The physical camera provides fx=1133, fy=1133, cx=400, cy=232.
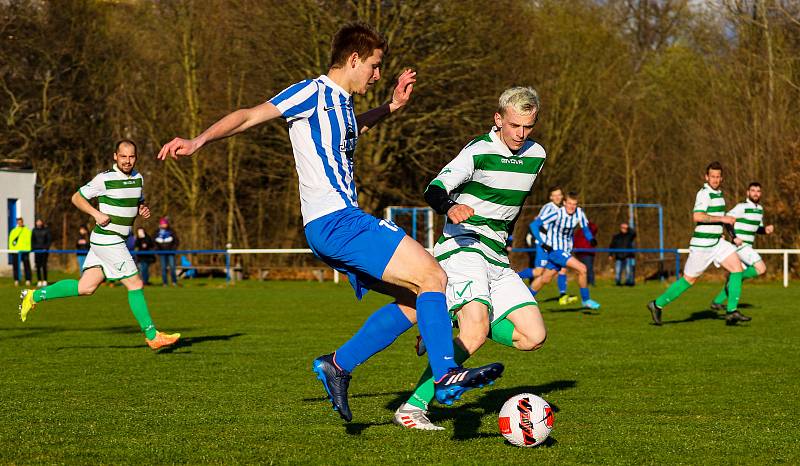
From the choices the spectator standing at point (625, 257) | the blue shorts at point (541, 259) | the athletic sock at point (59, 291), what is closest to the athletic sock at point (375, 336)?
the athletic sock at point (59, 291)

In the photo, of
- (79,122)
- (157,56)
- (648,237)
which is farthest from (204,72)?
(648,237)

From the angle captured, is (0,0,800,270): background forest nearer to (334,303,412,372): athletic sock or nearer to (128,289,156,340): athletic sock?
(128,289,156,340): athletic sock

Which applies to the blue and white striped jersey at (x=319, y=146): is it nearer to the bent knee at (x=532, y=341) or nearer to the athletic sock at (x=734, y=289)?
the bent knee at (x=532, y=341)

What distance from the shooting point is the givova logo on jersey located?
586 cm

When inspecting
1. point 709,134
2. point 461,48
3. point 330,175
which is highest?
point 461,48

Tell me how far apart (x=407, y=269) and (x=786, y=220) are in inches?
1061

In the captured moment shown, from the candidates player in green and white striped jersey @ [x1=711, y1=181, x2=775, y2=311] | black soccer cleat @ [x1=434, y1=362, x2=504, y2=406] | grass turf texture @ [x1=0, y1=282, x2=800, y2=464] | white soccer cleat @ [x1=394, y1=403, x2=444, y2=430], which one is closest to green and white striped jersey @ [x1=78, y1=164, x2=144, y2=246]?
grass turf texture @ [x1=0, y1=282, x2=800, y2=464]

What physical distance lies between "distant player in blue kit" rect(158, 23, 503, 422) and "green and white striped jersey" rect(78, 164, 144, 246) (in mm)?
5638

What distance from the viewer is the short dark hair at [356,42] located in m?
5.91

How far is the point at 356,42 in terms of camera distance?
19.4 ft

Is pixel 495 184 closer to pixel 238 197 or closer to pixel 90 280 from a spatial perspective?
pixel 90 280

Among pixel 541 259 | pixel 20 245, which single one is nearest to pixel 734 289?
pixel 541 259

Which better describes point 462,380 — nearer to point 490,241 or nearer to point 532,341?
point 532,341

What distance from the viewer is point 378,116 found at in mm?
6688
